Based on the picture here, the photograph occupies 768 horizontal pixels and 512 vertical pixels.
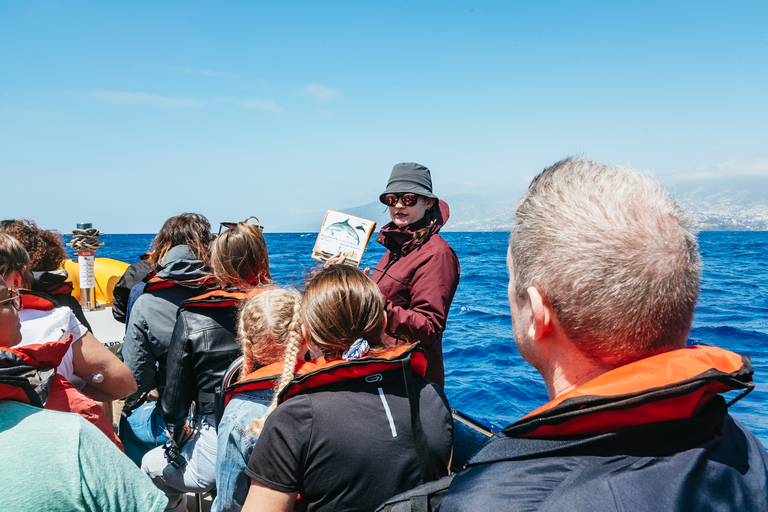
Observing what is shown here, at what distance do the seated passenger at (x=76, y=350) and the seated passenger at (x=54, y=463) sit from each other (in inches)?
28.4

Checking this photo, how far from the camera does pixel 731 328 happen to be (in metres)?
9.16

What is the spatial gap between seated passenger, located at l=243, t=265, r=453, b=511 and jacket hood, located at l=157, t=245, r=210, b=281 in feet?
4.79

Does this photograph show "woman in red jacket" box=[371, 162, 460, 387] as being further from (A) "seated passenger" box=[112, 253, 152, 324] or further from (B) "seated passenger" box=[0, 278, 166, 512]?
(A) "seated passenger" box=[112, 253, 152, 324]

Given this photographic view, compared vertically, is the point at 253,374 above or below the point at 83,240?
below

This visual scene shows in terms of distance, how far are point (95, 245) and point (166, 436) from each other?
4367 mm

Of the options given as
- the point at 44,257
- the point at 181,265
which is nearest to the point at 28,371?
the point at 181,265

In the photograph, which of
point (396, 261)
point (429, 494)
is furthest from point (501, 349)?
point (429, 494)

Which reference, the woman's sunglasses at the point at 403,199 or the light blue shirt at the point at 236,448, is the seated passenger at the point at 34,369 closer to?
the light blue shirt at the point at 236,448

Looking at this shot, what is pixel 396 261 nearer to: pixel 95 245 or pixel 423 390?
pixel 423 390

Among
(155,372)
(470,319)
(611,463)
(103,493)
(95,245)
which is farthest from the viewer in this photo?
(470,319)

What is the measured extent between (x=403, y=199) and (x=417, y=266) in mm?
478

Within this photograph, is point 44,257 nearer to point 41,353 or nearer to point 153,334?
point 153,334

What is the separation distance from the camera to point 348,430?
1.51 meters

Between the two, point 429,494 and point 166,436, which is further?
point 166,436
